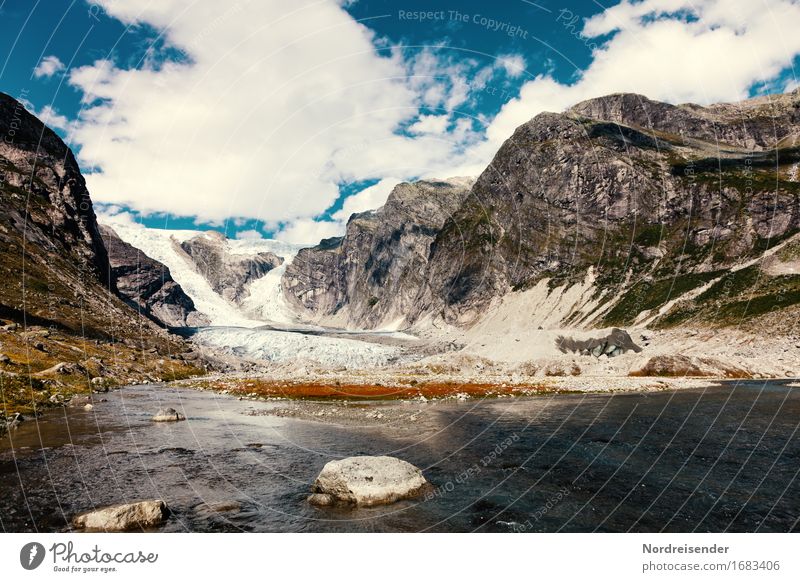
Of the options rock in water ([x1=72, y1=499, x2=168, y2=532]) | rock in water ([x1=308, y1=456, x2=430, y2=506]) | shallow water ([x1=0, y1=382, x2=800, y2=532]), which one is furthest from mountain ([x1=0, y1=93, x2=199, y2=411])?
rock in water ([x1=308, y1=456, x2=430, y2=506])

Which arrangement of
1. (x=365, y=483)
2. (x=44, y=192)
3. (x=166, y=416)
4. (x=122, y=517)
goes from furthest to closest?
(x=44, y=192), (x=166, y=416), (x=365, y=483), (x=122, y=517)

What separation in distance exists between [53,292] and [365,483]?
429 ft

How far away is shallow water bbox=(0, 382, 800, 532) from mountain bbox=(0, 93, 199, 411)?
58.4ft

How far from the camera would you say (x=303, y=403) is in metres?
55.6

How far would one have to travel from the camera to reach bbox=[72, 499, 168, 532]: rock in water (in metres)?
15.6

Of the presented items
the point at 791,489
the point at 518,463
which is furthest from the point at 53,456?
the point at 791,489

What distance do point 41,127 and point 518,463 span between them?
206 meters
